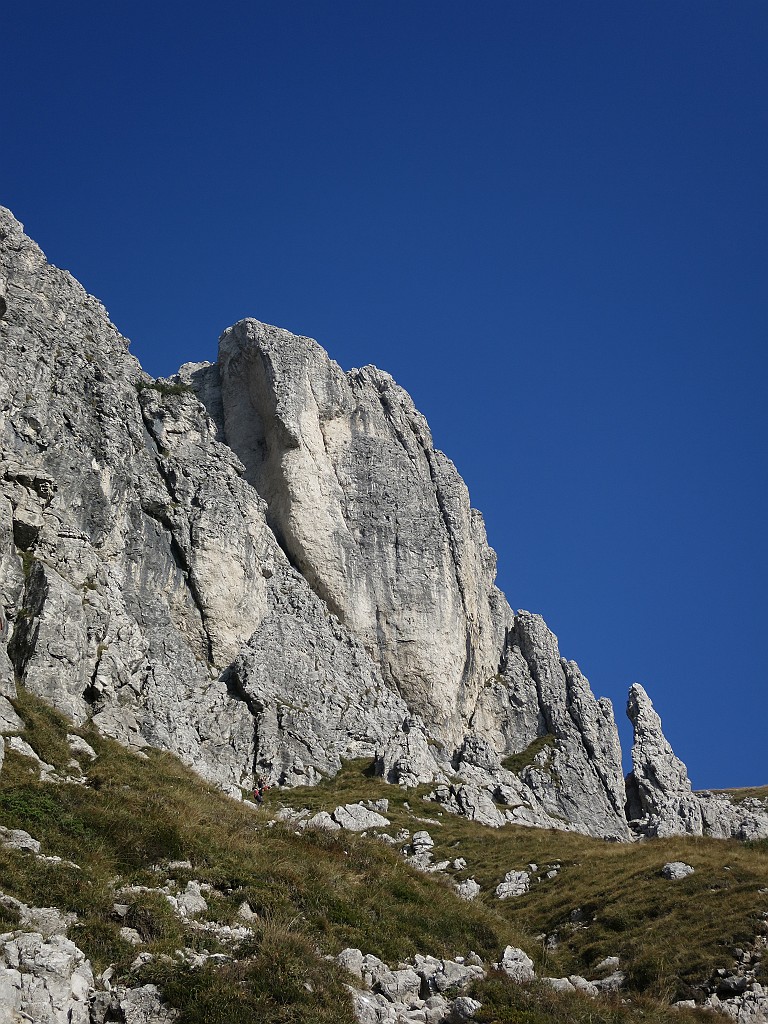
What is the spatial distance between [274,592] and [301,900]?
41.1m

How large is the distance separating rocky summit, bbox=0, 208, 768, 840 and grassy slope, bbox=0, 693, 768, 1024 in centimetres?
616

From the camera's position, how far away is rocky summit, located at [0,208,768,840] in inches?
1502

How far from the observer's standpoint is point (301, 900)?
57.8 feet

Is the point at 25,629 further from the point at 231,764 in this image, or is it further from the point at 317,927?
the point at 317,927

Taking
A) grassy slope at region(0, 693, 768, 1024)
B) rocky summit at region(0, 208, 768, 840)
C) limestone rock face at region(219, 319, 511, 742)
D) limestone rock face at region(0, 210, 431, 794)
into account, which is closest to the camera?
grassy slope at region(0, 693, 768, 1024)

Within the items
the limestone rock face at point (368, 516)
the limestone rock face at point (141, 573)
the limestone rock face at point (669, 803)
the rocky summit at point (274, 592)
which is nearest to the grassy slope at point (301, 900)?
the rocky summit at point (274, 592)

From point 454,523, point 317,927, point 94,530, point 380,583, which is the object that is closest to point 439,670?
point 380,583

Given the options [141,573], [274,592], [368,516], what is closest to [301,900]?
[141,573]

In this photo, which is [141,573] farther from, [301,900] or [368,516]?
[301,900]

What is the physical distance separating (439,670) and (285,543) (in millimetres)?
15389

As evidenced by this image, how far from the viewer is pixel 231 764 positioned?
45.9m

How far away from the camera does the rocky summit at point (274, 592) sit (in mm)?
38156

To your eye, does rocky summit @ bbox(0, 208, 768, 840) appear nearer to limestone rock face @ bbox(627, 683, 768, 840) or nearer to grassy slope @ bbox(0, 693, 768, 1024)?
limestone rock face @ bbox(627, 683, 768, 840)

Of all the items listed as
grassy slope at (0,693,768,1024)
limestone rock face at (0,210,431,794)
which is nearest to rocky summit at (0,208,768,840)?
limestone rock face at (0,210,431,794)
